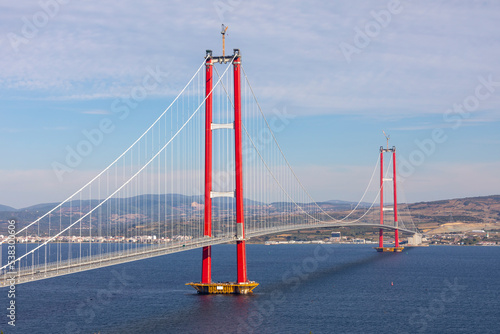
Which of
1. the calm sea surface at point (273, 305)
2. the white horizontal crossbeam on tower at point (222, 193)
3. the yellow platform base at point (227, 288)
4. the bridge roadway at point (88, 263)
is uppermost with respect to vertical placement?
the white horizontal crossbeam on tower at point (222, 193)

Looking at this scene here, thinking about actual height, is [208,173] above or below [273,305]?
above

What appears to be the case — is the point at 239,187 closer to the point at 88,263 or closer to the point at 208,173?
the point at 208,173

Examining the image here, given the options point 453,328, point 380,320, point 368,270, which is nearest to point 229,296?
point 380,320

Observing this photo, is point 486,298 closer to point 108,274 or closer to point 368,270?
point 368,270

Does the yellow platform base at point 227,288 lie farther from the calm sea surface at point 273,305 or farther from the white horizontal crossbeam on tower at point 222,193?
the white horizontal crossbeam on tower at point 222,193

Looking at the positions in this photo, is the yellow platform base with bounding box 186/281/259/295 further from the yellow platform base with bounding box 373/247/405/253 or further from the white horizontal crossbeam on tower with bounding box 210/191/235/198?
the yellow platform base with bounding box 373/247/405/253

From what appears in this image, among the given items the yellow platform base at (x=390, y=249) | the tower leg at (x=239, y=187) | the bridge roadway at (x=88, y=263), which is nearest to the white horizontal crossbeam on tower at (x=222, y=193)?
the tower leg at (x=239, y=187)

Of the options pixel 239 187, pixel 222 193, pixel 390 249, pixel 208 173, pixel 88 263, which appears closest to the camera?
pixel 88 263

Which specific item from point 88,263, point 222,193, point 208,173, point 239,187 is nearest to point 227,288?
point 222,193

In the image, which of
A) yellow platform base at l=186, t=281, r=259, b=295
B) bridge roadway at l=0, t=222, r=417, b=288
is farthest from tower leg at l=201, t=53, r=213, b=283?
bridge roadway at l=0, t=222, r=417, b=288
